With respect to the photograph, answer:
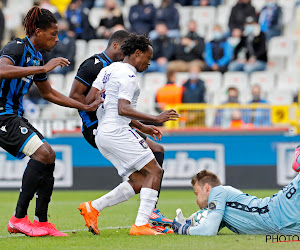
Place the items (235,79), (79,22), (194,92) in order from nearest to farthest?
1. (194,92)
2. (235,79)
3. (79,22)

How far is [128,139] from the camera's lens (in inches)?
293

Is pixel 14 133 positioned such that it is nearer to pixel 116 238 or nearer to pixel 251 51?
pixel 116 238

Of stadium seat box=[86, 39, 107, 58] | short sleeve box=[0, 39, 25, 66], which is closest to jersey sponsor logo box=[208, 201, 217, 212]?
short sleeve box=[0, 39, 25, 66]

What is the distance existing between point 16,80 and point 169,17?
12.2 metres

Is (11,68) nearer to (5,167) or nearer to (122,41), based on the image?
(122,41)

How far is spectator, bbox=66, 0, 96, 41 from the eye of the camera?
20.0 meters

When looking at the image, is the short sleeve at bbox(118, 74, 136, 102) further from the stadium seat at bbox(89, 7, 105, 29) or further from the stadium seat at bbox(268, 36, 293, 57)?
the stadium seat at bbox(89, 7, 105, 29)

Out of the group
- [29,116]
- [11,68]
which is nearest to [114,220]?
[11,68]

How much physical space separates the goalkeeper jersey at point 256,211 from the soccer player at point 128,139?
611mm

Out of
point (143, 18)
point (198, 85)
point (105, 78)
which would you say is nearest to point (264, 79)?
point (198, 85)

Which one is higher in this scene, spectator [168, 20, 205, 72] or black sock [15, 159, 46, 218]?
spectator [168, 20, 205, 72]

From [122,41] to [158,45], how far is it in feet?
34.1

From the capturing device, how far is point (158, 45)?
61.8 feet

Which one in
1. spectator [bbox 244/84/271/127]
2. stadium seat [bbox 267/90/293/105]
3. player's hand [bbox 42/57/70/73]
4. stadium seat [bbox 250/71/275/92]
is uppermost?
player's hand [bbox 42/57/70/73]
